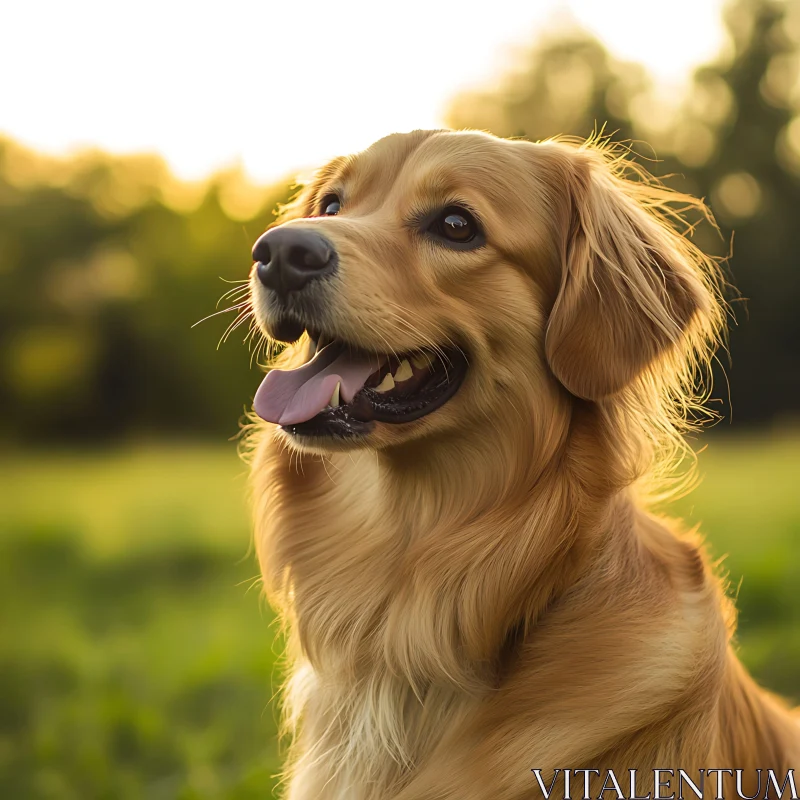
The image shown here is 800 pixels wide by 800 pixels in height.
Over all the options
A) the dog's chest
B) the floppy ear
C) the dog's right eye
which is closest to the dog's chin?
the floppy ear

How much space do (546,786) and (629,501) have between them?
38.8 inches

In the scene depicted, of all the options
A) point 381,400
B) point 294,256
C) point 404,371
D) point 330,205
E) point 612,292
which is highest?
point 330,205

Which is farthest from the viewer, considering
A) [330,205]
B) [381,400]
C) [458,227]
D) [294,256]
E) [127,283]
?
[127,283]

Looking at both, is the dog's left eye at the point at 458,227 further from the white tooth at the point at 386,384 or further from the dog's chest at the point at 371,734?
the dog's chest at the point at 371,734

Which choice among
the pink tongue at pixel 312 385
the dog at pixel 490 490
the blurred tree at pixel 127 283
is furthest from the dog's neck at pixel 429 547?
the blurred tree at pixel 127 283

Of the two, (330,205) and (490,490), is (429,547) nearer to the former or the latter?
(490,490)

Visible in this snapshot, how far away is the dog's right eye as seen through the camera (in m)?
3.53

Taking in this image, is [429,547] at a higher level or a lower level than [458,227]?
lower

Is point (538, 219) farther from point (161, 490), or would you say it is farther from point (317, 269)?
point (161, 490)

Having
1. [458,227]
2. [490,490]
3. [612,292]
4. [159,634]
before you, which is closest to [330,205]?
[458,227]

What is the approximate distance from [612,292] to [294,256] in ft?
3.66

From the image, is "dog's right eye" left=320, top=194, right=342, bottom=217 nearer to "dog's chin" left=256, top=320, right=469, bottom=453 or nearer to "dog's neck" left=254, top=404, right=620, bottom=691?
"dog's chin" left=256, top=320, right=469, bottom=453

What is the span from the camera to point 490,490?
119 inches

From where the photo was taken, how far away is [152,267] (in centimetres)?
1620
